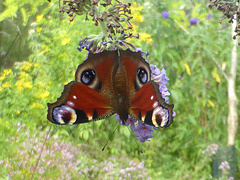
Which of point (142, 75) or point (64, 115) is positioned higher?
point (142, 75)

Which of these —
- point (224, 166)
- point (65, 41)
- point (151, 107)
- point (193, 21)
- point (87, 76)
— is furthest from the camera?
point (193, 21)

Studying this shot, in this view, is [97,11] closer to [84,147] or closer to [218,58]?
[84,147]

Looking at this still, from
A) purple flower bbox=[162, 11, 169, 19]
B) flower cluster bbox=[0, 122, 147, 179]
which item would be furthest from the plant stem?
flower cluster bbox=[0, 122, 147, 179]

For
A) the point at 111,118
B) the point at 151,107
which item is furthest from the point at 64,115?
the point at 111,118

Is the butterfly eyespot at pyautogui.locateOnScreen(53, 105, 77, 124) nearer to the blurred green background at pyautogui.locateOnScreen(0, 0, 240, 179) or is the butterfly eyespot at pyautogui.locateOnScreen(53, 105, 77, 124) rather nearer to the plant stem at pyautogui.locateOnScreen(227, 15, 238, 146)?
the blurred green background at pyautogui.locateOnScreen(0, 0, 240, 179)

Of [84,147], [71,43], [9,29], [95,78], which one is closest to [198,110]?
[84,147]

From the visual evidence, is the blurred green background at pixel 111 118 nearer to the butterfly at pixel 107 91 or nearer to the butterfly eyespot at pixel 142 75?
the butterfly at pixel 107 91

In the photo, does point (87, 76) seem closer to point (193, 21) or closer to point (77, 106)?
point (77, 106)
